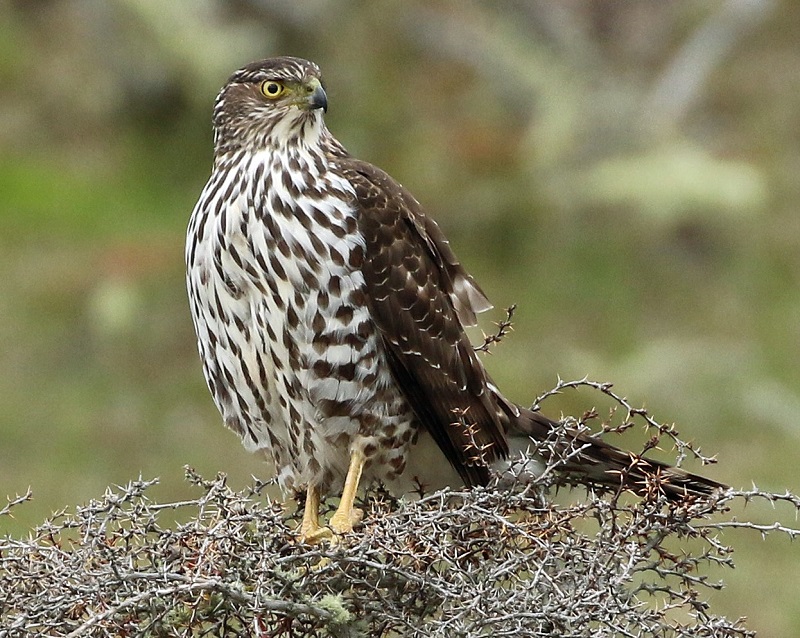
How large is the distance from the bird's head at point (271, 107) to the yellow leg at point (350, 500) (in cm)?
98

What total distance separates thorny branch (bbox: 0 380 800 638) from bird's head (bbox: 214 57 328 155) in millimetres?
1458

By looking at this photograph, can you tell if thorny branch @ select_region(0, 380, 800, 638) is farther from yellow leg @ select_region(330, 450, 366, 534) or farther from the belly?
the belly

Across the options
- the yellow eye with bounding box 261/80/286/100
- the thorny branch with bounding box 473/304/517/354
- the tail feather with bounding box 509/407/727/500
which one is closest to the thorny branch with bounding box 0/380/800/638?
the tail feather with bounding box 509/407/727/500

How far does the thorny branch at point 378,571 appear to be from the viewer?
3.67 m

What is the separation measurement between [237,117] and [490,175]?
7.70 m

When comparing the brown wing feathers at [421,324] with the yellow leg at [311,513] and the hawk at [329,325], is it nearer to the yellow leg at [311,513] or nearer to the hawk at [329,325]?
the hawk at [329,325]

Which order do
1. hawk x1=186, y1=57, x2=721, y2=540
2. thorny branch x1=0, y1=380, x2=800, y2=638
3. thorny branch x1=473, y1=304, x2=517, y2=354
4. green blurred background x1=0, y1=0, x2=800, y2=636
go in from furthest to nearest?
green blurred background x1=0, y1=0, x2=800, y2=636 < hawk x1=186, y1=57, x2=721, y2=540 < thorny branch x1=473, y1=304, x2=517, y2=354 < thorny branch x1=0, y1=380, x2=800, y2=638

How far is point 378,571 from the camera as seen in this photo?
12.8ft

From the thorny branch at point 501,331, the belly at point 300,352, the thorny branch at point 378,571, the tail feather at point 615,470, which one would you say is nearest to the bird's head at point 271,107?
the belly at point 300,352

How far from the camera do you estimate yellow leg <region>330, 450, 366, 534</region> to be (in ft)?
15.3

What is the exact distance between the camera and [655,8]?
54.4 ft

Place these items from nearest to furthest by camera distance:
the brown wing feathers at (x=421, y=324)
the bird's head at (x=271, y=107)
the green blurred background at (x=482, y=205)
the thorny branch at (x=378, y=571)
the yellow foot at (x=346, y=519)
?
the thorny branch at (x=378, y=571) < the yellow foot at (x=346, y=519) < the brown wing feathers at (x=421, y=324) < the bird's head at (x=271, y=107) < the green blurred background at (x=482, y=205)

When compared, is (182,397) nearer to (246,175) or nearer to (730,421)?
(730,421)

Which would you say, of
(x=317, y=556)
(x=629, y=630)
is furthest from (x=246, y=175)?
(x=629, y=630)
